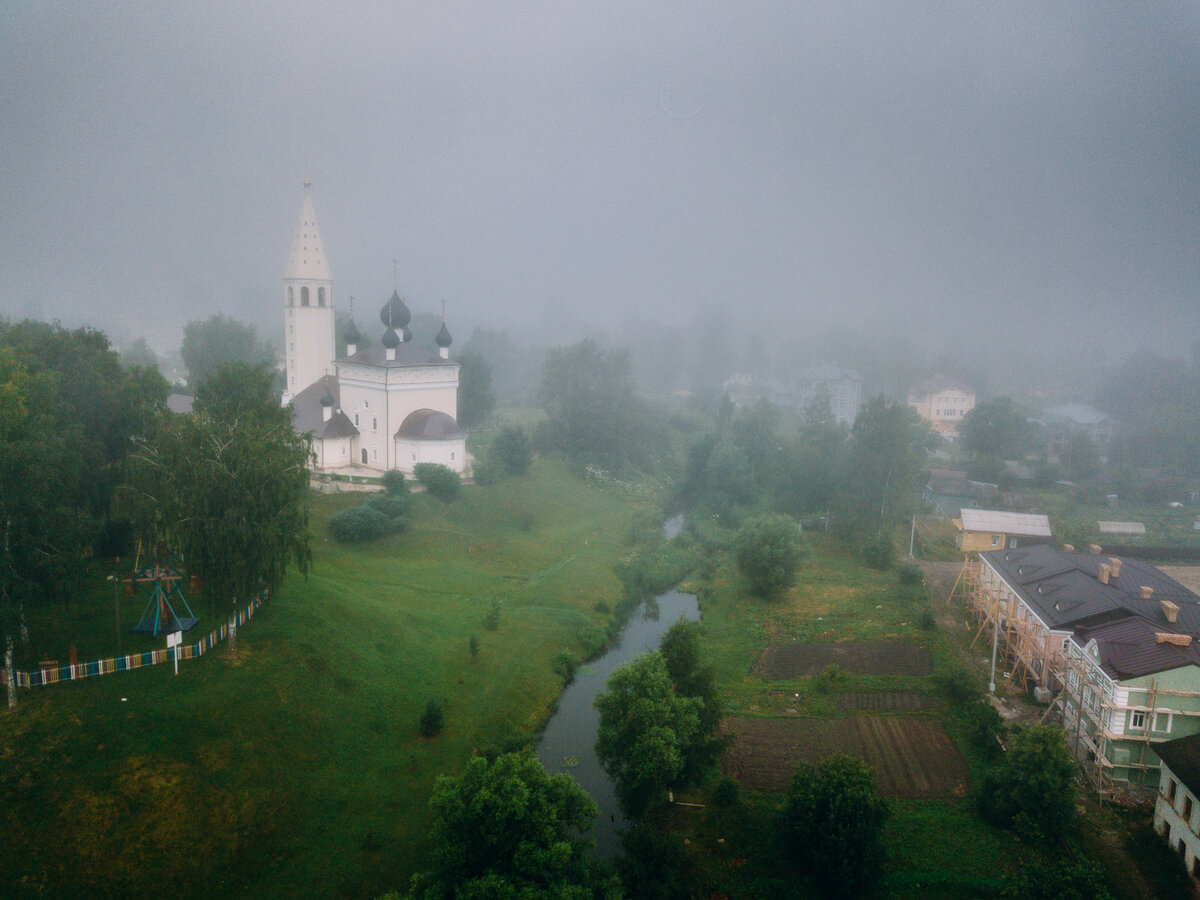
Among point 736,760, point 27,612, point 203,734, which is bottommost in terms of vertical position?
point 736,760

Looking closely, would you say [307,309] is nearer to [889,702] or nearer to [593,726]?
[593,726]

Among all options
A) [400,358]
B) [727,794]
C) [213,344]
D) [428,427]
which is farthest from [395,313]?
[727,794]

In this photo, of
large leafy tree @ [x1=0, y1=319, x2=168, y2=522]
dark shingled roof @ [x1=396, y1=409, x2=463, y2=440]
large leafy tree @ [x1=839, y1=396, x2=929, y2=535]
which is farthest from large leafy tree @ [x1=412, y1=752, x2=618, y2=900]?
large leafy tree @ [x1=839, y1=396, x2=929, y2=535]

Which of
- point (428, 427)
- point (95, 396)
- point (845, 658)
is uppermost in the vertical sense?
point (95, 396)

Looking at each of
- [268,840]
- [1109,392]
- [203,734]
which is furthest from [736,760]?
[1109,392]

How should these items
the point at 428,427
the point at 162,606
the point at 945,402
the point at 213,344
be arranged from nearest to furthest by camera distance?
1. the point at 162,606
2. the point at 428,427
3. the point at 213,344
4. the point at 945,402

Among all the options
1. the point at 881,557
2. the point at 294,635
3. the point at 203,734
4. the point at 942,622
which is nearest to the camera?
the point at 203,734

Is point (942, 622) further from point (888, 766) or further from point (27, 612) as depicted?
point (27, 612)
